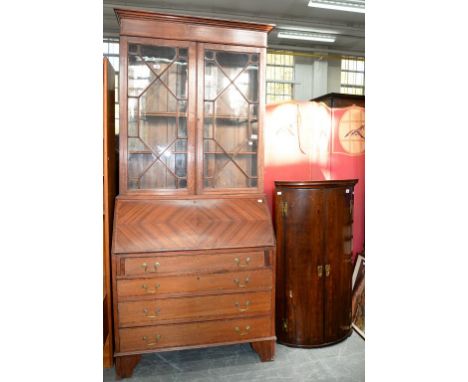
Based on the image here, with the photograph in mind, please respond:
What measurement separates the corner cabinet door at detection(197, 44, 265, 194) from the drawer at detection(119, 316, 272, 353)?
3.11 ft

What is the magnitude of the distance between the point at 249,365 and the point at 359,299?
4.26ft

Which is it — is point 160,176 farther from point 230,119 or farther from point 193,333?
point 193,333

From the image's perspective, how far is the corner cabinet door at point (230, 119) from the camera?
2.64 meters

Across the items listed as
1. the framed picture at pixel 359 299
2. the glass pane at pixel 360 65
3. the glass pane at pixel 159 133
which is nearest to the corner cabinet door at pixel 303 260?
the framed picture at pixel 359 299

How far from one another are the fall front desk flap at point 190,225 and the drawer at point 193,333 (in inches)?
21.2

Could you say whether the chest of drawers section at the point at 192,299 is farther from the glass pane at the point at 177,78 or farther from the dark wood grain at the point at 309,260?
the glass pane at the point at 177,78

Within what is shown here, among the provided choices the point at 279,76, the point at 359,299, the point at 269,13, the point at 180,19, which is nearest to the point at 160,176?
the point at 180,19

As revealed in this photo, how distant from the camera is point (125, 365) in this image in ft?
7.97

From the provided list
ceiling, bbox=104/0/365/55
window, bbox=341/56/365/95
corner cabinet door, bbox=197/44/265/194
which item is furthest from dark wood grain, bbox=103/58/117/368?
window, bbox=341/56/365/95

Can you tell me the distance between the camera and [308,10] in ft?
14.5
